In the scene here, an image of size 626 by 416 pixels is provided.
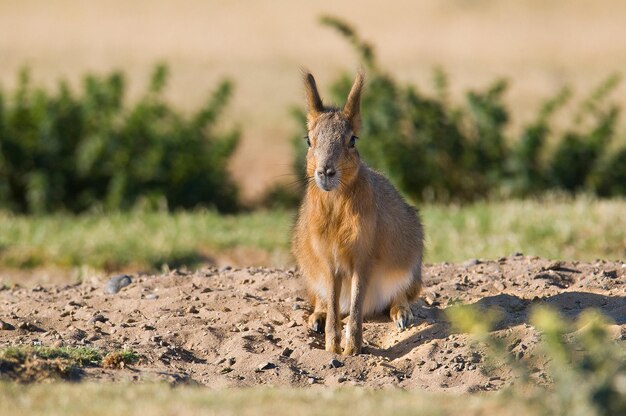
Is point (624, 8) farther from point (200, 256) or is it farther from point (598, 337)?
point (598, 337)

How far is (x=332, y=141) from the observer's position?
21.0 feet

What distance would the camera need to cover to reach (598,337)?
448 cm

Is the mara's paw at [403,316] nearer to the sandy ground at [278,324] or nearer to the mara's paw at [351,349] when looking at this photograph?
the sandy ground at [278,324]

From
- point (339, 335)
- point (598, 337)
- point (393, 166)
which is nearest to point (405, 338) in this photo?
point (339, 335)

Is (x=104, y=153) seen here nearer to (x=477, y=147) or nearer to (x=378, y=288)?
(x=477, y=147)

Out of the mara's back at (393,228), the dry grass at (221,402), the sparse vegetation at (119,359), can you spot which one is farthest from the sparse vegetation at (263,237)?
the dry grass at (221,402)

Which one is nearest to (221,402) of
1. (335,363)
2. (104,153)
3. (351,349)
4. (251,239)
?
(335,363)

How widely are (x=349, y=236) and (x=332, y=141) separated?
59 cm

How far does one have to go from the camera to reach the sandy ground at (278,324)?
6.30 metres

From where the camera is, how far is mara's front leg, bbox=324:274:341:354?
22.1 ft

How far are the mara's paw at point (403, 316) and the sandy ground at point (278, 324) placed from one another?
0.06 meters

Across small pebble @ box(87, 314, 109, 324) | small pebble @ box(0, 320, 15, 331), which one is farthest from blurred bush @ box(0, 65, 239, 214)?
small pebble @ box(0, 320, 15, 331)

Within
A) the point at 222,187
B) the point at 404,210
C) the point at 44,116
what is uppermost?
the point at 404,210

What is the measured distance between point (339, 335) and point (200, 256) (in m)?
4.69
